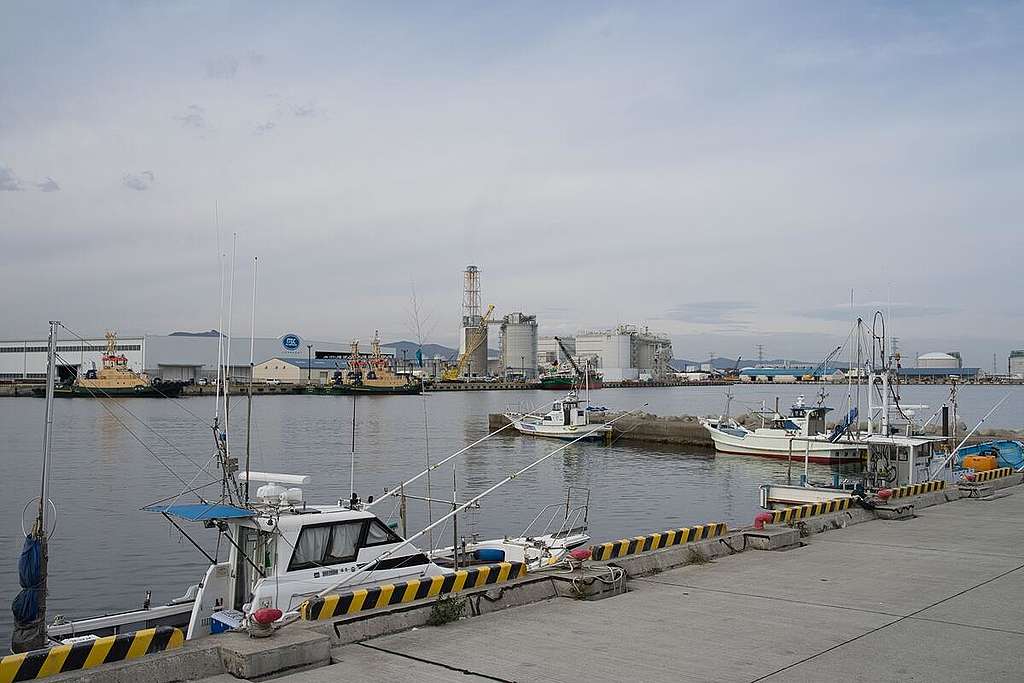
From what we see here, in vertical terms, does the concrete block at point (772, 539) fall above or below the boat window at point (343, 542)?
below

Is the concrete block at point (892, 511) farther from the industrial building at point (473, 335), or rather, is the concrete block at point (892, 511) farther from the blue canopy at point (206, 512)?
the industrial building at point (473, 335)

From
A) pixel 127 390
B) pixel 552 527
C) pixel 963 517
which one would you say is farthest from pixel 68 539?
pixel 127 390

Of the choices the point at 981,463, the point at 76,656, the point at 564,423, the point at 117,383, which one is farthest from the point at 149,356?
the point at 76,656

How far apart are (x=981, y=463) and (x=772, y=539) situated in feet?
58.3

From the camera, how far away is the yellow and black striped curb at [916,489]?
18281 millimetres

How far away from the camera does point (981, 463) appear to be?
27.1 metres

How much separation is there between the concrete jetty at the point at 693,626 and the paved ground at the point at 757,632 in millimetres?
24

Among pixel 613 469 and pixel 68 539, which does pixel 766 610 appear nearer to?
pixel 68 539

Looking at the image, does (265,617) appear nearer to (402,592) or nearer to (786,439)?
(402,592)

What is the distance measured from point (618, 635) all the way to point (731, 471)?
117 ft

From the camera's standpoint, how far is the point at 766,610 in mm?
9352

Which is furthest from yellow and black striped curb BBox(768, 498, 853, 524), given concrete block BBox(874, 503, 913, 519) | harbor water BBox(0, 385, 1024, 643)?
harbor water BBox(0, 385, 1024, 643)

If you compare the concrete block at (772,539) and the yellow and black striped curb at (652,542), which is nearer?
the yellow and black striped curb at (652,542)

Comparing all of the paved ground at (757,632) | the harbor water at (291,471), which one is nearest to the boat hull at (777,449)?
the harbor water at (291,471)
